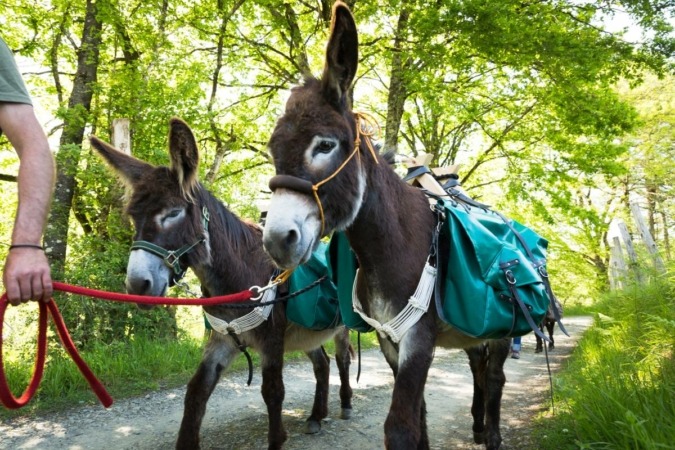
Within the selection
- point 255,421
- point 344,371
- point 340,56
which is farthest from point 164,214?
point 344,371

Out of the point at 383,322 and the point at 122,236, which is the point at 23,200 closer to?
the point at 383,322

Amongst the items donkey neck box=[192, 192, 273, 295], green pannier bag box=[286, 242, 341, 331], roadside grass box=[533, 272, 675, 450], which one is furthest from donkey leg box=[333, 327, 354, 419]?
roadside grass box=[533, 272, 675, 450]

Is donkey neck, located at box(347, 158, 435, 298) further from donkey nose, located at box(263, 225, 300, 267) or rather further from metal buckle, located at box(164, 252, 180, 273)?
metal buckle, located at box(164, 252, 180, 273)

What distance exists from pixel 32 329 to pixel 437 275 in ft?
21.7

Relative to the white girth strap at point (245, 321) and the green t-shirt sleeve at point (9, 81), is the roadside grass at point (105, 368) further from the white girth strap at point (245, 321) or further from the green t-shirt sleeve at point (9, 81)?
the green t-shirt sleeve at point (9, 81)

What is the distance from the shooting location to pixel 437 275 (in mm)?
2695

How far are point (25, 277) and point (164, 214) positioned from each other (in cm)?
178

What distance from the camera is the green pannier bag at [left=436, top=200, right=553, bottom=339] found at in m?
2.62

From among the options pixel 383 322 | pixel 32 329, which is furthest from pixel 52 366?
pixel 383 322

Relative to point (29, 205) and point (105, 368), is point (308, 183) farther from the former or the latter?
point (105, 368)

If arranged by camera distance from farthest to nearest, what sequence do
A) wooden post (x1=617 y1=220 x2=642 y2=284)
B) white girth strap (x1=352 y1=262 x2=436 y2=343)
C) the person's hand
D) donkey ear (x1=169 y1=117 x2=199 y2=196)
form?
wooden post (x1=617 y1=220 x2=642 y2=284), donkey ear (x1=169 y1=117 x2=199 y2=196), white girth strap (x1=352 y1=262 x2=436 y2=343), the person's hand

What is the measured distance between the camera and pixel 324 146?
2270 millimetres

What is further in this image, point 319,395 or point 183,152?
point 319,395

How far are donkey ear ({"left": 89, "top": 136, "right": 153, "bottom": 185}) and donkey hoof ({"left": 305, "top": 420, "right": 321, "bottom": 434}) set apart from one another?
272cm
